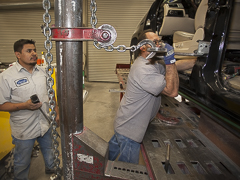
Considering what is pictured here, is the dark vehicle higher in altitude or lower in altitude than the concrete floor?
higher

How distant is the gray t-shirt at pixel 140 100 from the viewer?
1502mm

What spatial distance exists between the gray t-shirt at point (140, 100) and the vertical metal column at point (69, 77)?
0.77 meters

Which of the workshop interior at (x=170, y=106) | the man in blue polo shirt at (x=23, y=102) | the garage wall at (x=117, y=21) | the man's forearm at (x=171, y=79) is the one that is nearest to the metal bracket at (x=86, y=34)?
the workshop interior at (x=170, y=106)

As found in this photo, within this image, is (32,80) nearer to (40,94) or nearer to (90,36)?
(40,94)

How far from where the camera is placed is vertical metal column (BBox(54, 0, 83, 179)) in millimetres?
779

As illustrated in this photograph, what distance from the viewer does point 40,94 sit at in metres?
2.20

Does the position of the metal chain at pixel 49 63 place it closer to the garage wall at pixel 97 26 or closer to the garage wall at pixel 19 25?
the garage wall at pixel 97 26

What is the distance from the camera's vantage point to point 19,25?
7812mm

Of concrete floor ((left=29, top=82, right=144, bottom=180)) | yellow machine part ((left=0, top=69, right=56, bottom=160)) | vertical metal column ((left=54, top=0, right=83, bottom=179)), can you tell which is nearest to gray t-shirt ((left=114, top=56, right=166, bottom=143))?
vertical metal column ((left=54, top=0, right=83, bottom=179))

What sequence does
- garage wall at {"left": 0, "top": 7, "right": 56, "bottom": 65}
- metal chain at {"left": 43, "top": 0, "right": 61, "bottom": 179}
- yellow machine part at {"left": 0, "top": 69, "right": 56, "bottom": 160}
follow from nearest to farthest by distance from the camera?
metal chain at {"left": 43, "top": 0, "right": 61, "bottom": 179} < yellow machine part at {"left": 0, "top": 69, "right": 56, "bottom": 160} < garage wall at {"left": 0, "top": 7, "right": 56, "bottom": 65}

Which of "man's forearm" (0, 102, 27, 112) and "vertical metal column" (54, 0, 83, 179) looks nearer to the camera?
"vertical metal column" (54, 0, 83, 179)

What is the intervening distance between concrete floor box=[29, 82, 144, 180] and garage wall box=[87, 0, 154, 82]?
4.08ft

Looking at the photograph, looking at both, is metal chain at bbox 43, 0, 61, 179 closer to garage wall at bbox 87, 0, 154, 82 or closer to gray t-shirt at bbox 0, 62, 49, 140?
gray t-shirt at bbox 0, 62, 49, 140

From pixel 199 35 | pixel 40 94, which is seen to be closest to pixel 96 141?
pixel 199 35
